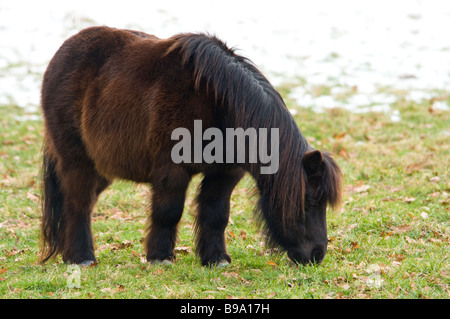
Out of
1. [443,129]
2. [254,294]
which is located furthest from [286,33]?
[254,294]

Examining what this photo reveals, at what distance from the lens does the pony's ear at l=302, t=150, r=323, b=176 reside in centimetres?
439

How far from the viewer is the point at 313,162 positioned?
446 cm

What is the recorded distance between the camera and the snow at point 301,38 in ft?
44.6

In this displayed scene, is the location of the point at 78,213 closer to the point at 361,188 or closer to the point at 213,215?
the point at 213,215

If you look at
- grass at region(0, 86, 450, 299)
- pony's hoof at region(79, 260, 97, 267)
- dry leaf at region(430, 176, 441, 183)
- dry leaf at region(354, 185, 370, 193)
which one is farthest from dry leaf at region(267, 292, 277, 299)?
dry leaf at region(430, 176, 441, 183)

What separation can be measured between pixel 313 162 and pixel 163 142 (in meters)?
1.32

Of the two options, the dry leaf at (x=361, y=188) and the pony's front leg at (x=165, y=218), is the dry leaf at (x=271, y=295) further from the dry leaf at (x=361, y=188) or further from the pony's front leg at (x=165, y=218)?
the dry leaf at (x=361, y=188)

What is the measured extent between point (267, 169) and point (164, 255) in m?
1.31

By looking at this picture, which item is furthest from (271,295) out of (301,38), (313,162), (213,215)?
(301,38)

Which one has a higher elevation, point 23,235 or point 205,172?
point 205,172

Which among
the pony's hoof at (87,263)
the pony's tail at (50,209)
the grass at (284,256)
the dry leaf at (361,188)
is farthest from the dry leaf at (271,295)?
the dry leaf at (361,188)

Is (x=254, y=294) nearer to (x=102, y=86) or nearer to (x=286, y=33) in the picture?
(x=102, y=86)

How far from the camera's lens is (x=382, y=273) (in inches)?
175
